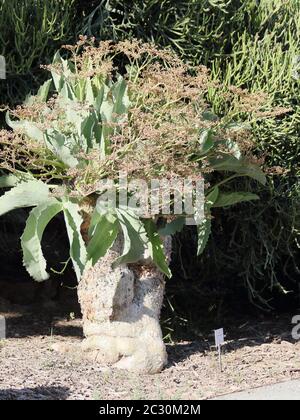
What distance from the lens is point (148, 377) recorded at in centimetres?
657

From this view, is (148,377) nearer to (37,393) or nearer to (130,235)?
(37,393)

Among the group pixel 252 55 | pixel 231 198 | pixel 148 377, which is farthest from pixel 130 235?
pixel 252 55

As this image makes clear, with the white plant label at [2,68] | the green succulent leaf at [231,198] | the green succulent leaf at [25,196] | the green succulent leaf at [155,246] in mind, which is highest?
the white plant label at [2,68]

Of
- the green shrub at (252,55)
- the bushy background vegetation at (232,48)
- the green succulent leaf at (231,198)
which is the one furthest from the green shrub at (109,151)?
the green shrub at (252,55)

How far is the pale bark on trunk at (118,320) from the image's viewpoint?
21.8ft

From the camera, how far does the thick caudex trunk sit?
21.8ft

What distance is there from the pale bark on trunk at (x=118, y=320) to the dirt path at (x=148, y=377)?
0.40ft

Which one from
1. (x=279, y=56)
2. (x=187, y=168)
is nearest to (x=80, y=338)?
(x=187, y=168)

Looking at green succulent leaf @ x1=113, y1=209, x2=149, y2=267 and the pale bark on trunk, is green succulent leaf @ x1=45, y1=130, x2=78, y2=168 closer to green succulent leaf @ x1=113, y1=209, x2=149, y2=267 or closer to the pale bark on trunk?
green succulent leaf @ x1=113, y1=209, x2=149, y2=267

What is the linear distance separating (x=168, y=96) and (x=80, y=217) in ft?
3.72

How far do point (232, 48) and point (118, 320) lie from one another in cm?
288

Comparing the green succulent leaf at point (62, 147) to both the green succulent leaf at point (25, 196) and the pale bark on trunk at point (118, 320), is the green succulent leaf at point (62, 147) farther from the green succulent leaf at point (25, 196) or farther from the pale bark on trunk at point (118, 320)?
the pale bark on trunk at point (118, 320)

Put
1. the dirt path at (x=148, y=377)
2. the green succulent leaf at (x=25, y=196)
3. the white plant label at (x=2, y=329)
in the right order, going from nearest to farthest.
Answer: the dirt path at (x=148, y=377), the green succulent leaf at (x=25, y=196), the white plant label at (x=2, y=329)

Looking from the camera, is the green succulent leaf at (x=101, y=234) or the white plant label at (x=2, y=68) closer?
the green succulent leaf at (x=101, y=234)
